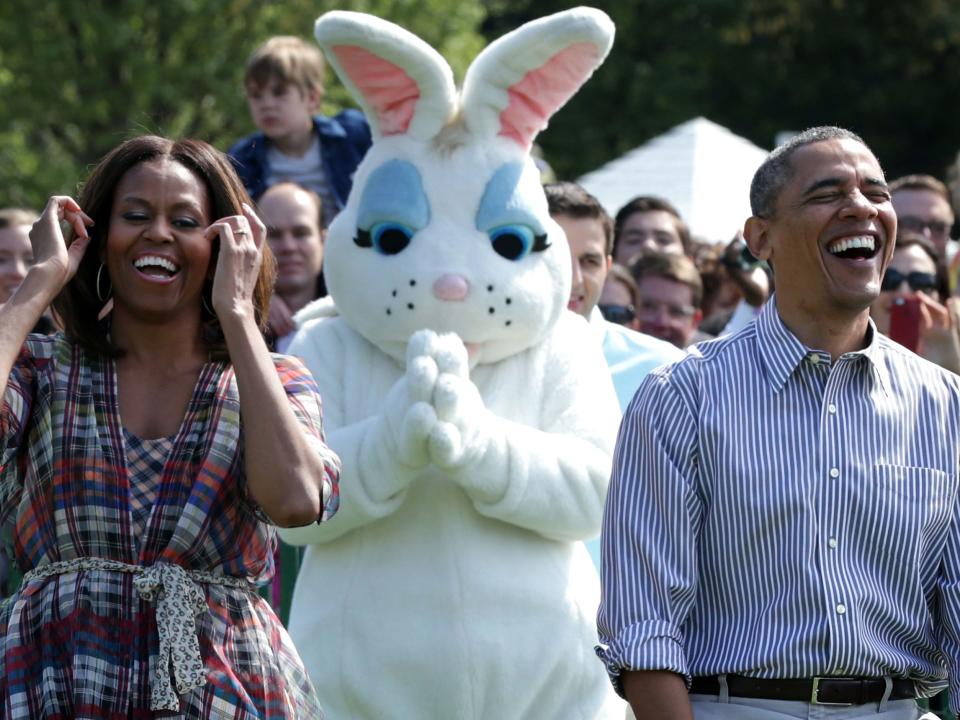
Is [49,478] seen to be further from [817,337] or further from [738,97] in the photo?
[738,97]

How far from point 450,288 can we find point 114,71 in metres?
15.8

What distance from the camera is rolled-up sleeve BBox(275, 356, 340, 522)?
4.20 meters

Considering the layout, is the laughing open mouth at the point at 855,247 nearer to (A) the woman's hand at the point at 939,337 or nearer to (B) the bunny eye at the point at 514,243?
(B) the bunny eye at the point at 514,243

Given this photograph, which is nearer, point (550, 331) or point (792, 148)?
point (792, 148)

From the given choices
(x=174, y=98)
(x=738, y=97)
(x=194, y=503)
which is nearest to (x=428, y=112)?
(x=194, y=503)

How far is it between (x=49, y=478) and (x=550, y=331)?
2198 millimetres

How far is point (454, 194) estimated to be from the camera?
19.2 feet

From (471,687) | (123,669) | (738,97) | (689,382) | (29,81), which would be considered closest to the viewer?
(123,669)

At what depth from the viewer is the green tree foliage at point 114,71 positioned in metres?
20.3

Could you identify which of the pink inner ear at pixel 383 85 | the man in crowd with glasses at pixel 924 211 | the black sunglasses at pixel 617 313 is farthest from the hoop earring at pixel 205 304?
the man in crowd with glasses at pixel 924 211

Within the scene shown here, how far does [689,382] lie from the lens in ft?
14.2

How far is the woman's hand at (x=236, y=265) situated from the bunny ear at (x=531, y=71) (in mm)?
1698

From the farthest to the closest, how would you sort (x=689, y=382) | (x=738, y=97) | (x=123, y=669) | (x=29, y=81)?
(x=738, y=97) → (x=29, y=81) → (x=689, y=382) → (x=123, y=669)

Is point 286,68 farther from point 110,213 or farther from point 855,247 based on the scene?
point 855,247
